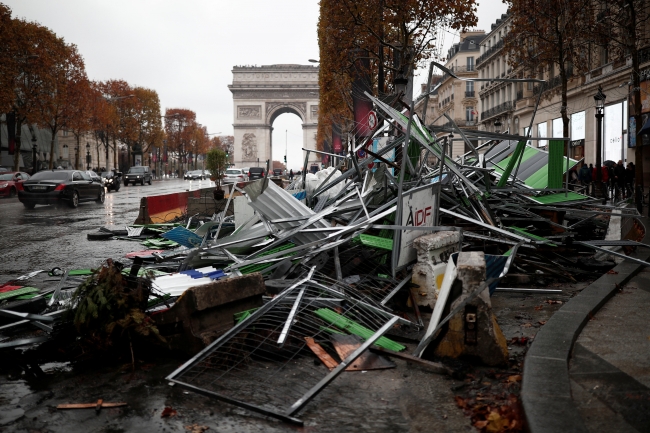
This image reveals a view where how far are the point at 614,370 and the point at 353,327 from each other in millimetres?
1697

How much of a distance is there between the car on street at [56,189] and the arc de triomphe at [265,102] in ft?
221

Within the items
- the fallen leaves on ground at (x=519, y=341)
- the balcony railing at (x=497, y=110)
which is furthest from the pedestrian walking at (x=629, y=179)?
the balcony railing at (x=497, y=110)

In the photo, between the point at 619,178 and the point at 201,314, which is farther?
the point at 619,178

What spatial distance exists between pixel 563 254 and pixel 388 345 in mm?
4494

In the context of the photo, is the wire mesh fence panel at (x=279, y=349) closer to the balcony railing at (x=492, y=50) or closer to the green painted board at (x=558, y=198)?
the green painted board at (x=558, y=198)

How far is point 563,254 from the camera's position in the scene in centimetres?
832

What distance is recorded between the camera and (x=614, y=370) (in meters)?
3.92

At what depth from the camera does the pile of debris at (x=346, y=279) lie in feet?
13.8

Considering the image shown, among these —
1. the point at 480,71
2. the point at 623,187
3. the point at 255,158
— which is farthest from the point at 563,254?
the point at 255,158

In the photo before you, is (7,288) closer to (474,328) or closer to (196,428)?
(196,428)

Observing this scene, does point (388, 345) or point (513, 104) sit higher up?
point (513, 104)

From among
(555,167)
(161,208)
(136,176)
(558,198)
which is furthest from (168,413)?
(136,176)

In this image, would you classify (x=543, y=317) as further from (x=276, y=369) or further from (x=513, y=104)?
(x=513, y=104)

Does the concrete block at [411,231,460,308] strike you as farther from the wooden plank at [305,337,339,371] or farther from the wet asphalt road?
the wet asphalt road
